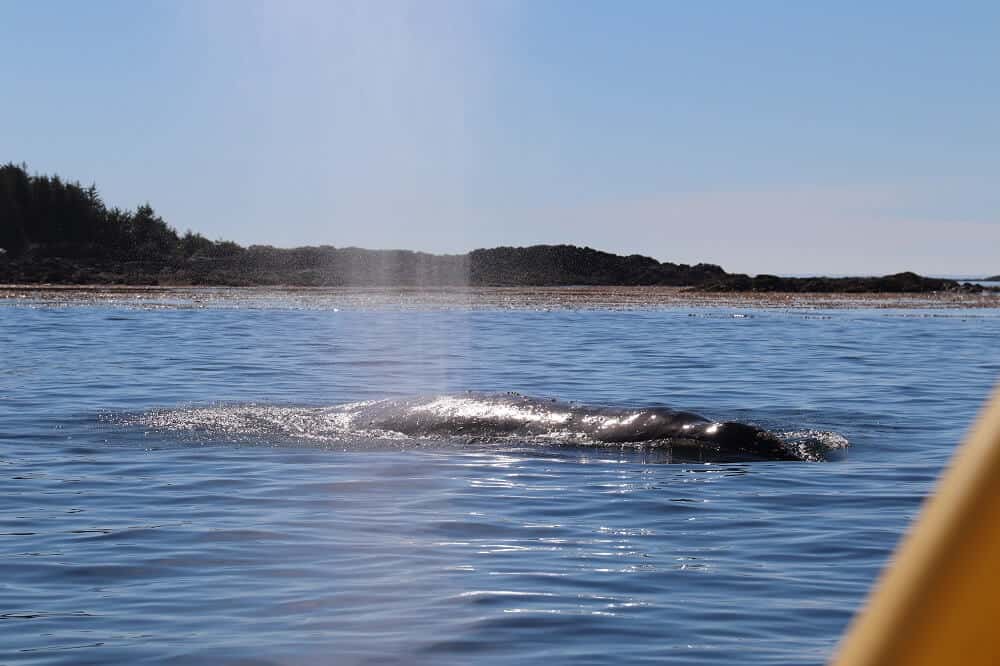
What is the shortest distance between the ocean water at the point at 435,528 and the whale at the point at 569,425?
0.36m

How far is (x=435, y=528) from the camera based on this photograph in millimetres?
8344

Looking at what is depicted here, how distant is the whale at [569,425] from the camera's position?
11469mm

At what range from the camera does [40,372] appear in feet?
65.7

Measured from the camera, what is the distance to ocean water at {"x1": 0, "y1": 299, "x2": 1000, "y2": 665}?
229 inches

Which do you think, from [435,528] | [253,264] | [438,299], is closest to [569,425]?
[435,528]

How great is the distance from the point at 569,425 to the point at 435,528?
4.10 meters

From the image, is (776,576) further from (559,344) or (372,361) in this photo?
(559,344)

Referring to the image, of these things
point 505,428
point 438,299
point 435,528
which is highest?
point 438,299

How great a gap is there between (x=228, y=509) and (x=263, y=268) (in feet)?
210

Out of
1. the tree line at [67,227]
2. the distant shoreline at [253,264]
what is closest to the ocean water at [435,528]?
the distant shoreline at [253,264]

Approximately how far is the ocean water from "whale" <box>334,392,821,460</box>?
36cm

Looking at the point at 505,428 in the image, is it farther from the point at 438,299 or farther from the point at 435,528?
the point at 438,299

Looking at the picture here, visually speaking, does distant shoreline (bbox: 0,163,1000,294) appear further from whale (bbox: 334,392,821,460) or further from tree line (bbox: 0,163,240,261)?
whale (bbox: 334,392,821,460)

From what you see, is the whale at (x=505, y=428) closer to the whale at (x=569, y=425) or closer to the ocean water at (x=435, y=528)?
the whale at (x=569, y=425)
